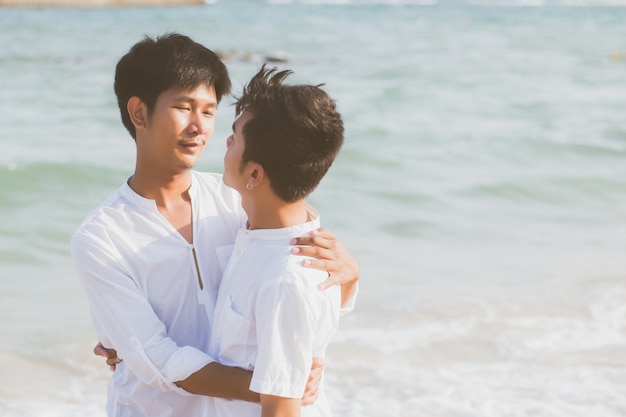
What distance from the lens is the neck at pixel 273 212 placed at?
2.48 m

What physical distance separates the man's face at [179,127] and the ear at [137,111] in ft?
0.09

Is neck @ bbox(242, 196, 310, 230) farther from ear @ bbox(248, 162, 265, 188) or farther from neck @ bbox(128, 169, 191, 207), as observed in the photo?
neck @ bbox(128, 169, 191, 207)

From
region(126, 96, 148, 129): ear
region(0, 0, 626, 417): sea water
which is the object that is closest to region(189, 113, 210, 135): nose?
region(126, 96, 148, 129): ear

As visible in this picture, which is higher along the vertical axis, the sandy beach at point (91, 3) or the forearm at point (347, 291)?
the forearm at point (347, 291)

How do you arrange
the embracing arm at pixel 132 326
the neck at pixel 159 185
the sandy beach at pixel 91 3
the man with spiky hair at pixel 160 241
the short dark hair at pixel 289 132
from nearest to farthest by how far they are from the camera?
the short dark hair at pixel 289 132 → the embracing arm at pixel 132 326 → the man with spiky hair at pixel 160 241 → the neck at pixel 159 185 → the sandy beach at pixel 91 3

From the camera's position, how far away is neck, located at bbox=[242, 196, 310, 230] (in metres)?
2.48

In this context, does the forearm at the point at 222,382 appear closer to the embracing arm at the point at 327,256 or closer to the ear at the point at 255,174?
the embracing arm at the point at 327,256

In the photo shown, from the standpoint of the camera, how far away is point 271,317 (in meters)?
2.29

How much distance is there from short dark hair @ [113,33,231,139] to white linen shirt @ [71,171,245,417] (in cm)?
29

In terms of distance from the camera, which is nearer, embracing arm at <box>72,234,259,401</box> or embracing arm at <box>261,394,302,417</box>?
embracing arm at <box>261,394,302,417</box>

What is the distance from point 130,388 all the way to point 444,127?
1067 centimetres

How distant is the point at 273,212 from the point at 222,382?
44 cm

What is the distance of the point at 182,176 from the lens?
115 inches

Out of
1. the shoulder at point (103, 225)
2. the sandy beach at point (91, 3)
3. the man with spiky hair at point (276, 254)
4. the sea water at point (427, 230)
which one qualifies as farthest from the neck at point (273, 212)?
the sandy beach at point (91, 3)
